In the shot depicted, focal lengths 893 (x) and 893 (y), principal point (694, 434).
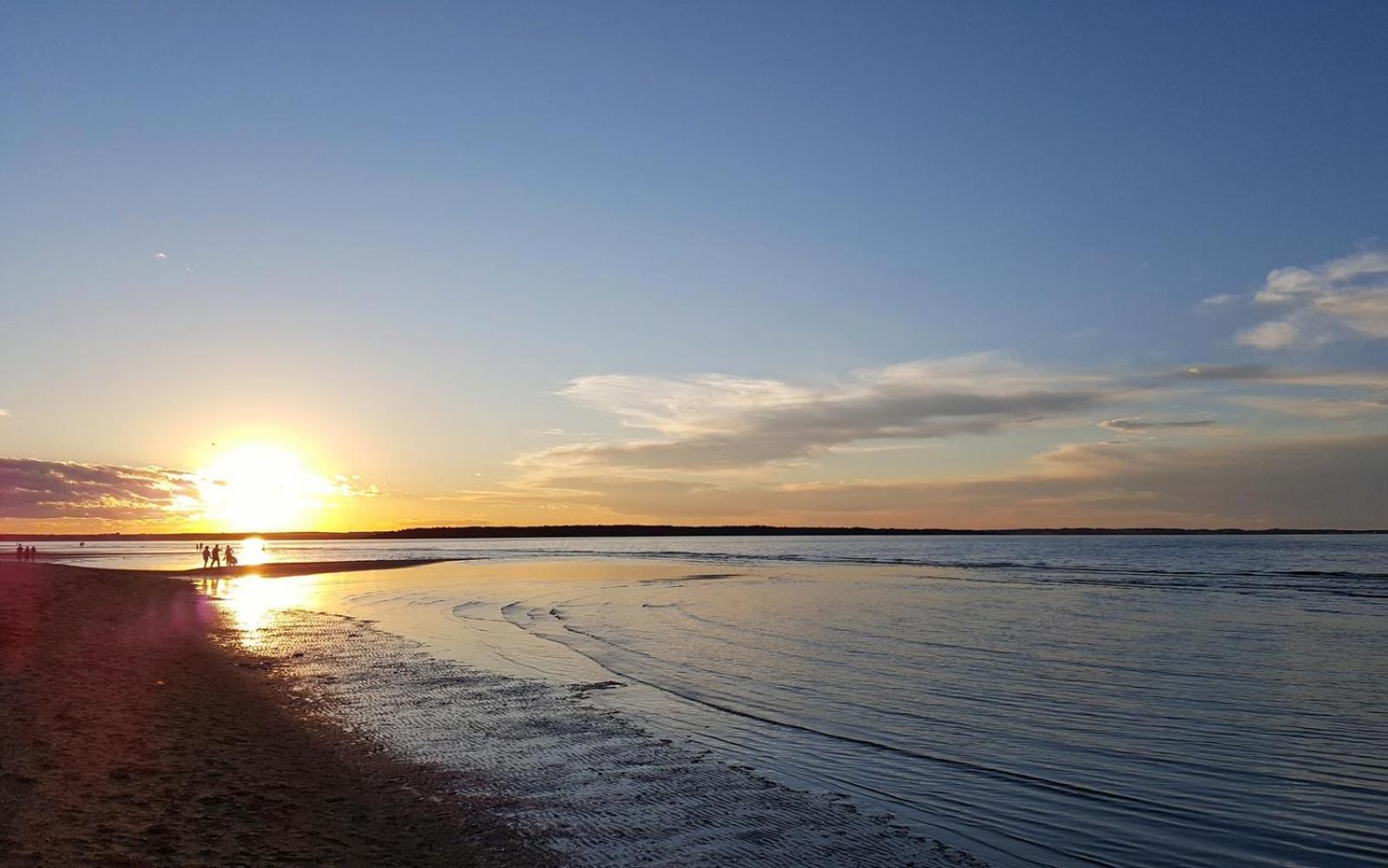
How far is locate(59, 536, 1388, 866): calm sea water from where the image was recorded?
10180 millimetres

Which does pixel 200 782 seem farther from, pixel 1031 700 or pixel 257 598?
pixel 257 598

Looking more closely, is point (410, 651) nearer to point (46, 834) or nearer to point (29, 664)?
point (29, 664)

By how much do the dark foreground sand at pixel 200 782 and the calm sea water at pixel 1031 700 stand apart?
194 inches

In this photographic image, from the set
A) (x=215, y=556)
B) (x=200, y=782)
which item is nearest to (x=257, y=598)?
(x=215, y=556)

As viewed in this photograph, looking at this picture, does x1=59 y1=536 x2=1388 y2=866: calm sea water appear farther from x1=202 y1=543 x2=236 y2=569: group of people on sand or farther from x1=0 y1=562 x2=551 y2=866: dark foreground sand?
x1=202 y1=543 x2=236 y2=569: group of people on sand

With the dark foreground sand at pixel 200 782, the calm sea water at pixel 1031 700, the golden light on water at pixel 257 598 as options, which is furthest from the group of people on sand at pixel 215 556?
the dark foreground sand at pixel 200 782

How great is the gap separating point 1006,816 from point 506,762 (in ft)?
21.7

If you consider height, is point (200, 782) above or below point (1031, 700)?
above

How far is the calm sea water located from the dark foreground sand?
16.1ft

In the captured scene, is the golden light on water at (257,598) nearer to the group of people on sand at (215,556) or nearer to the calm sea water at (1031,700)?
the calm sea water at (1031,700)

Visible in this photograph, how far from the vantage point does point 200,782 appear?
1056cm

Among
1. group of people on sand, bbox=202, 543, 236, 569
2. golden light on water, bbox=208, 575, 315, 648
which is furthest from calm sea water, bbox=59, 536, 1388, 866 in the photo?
group of people on sand, bbox=202, 543, 236, 569

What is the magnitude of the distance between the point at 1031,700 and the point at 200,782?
45.9 ft

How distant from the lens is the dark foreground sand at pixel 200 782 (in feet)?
27.5
